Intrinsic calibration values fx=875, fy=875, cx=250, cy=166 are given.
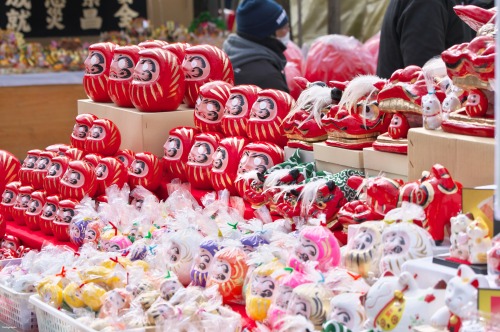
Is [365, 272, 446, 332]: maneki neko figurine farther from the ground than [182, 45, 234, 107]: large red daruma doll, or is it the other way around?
[182, 45, 234, 107]: large red daruma doll

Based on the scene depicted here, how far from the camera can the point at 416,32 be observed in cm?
393

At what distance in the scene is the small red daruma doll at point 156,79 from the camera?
369cm

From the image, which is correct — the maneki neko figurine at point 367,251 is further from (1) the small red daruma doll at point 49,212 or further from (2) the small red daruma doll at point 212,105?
(1) the small red daruma doll at point 49,212

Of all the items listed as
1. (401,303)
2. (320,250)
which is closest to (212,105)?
(320,250)

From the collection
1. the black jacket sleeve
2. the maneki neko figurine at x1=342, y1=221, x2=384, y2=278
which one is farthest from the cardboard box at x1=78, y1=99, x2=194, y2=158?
the maneki neko figurine at x1=342, y1=221, x2=384, y2=278

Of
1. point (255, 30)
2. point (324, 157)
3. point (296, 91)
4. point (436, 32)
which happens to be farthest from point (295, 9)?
point (324, 157)

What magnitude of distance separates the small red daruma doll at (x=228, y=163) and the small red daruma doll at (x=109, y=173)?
20.3 inches

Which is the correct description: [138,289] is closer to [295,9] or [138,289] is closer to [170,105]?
[170,105]

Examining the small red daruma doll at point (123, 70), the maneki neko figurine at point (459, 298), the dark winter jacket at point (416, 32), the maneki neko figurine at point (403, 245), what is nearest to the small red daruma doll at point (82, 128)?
the small red daruma doll at point (123, 70)

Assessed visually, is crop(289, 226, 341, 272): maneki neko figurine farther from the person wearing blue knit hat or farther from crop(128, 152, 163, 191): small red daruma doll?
the person wearing blue knit hat

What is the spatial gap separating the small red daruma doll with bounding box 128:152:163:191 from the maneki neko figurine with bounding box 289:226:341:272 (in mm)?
1413

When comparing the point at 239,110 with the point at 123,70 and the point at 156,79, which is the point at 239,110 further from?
the point at 123,70

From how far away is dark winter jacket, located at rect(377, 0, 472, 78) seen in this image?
392 centimetres

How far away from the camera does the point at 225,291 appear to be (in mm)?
2496
